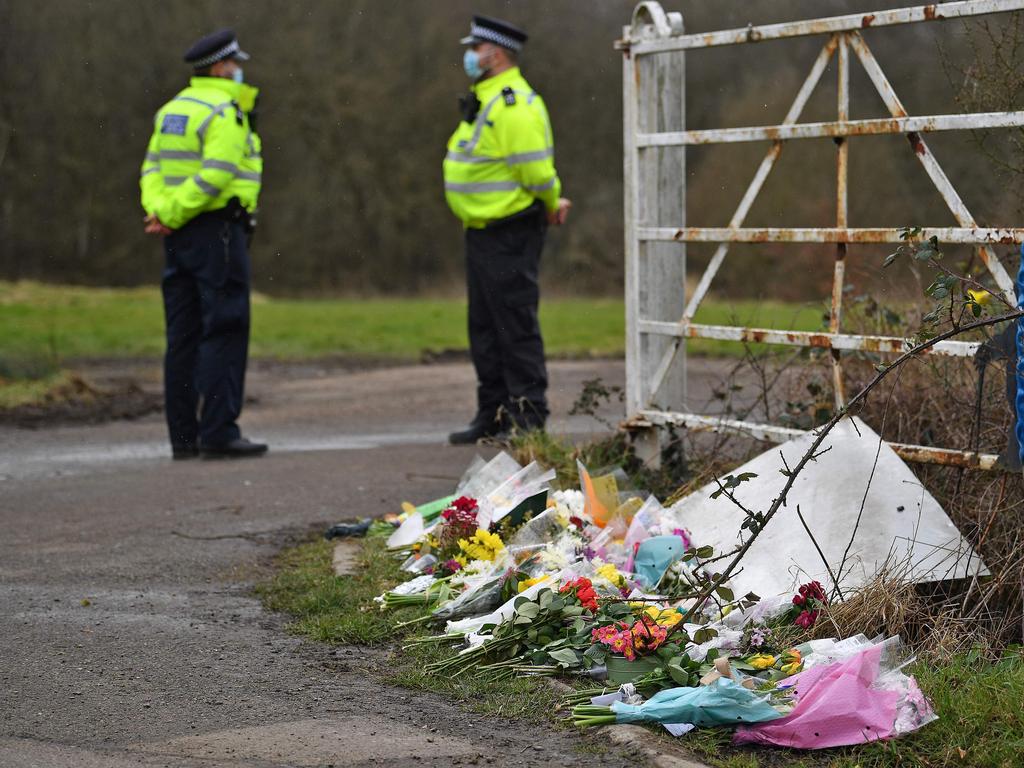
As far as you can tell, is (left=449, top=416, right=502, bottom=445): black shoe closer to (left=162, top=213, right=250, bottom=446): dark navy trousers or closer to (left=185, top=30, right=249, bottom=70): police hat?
(left=162, top=213, right=250, bottom=446): dark navy trousers

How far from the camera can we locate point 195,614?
15.6 ft

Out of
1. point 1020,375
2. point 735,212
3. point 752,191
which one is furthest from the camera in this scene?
point 735,212

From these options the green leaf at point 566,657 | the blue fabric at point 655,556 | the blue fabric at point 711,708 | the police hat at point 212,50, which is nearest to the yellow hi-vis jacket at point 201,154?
the police hat at point 212,50

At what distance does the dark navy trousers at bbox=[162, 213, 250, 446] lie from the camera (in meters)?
8.16

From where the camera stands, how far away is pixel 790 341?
5.29m

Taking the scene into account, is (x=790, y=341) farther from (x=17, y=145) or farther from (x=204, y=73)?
(x=17, y=145)

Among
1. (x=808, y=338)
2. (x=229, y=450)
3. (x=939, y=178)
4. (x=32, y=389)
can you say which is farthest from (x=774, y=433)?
(x=32, y=389)

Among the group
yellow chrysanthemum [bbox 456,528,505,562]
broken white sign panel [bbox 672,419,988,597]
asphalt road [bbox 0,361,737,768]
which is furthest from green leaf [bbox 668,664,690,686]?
yellow chrysanthemum [bbox 456,528,505,562]

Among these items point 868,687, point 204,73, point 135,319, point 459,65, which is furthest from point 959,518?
point 459,65

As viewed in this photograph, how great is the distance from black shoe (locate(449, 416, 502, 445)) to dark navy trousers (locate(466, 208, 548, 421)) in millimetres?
195

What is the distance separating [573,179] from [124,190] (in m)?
9.26

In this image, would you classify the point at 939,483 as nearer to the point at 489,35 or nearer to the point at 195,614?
the point at 195,614

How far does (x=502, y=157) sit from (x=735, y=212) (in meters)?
2.28

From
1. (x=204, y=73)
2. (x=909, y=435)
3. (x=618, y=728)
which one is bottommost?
(x=618, y=728)
